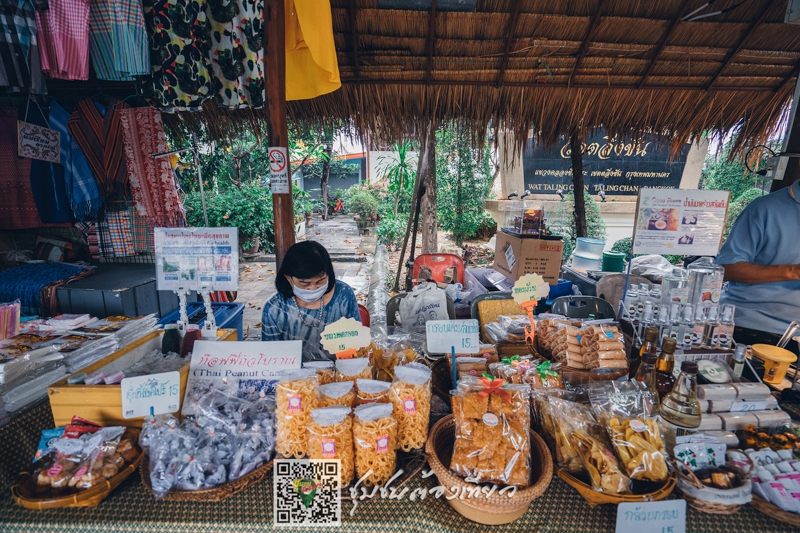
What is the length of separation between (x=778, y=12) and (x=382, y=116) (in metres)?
3.47

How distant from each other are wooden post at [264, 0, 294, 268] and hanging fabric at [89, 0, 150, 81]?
751 millimetres

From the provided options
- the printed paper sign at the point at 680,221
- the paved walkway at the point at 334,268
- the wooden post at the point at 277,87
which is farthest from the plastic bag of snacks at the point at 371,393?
the paved walkway at the point at 334,268

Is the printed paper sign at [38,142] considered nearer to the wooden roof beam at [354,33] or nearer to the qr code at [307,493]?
the wooden roof beam at [354,33]

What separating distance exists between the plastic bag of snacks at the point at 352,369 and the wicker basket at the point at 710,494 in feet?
3.96

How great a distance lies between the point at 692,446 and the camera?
1345mm

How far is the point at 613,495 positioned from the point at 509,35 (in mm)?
3319

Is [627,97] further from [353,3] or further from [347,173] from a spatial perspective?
[347,173]

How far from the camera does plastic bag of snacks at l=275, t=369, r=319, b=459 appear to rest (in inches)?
52.2

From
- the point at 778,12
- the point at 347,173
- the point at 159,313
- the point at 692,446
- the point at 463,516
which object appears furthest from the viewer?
the point at 347,173

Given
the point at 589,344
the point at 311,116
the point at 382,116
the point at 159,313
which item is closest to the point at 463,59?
the point at 382,116

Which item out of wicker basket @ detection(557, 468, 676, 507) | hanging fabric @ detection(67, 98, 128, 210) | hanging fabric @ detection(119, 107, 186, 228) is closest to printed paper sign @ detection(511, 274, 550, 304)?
wicker basket @ detection(557, 468, 676, 507)

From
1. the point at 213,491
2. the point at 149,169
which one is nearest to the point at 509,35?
the point at 213,491

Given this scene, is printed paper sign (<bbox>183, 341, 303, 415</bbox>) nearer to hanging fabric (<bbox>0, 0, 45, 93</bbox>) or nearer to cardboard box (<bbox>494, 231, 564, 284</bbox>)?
hanging fabric (<bbox>0, 0, 45, 93</bbox>)

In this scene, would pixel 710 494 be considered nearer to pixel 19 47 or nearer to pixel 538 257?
pixel 538 257
